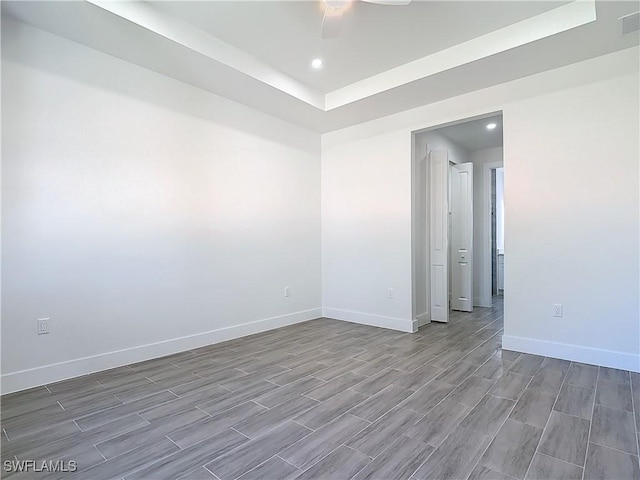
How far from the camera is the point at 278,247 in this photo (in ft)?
14.5

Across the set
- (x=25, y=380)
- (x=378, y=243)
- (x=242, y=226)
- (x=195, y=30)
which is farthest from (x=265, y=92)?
(x=25, y=380)

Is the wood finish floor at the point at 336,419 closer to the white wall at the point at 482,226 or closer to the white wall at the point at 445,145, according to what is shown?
the white wall at the point at 482,226

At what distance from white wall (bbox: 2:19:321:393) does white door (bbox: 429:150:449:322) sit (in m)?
2.26

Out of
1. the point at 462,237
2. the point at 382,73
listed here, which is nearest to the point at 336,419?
the point at 382,73

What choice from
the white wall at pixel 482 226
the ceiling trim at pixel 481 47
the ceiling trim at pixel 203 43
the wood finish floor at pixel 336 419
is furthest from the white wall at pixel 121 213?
the white wall at pixel 482 226

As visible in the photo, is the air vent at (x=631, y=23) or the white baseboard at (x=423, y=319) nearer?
the air vent at (x=631, y=23)

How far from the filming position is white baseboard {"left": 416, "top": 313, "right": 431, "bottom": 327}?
443cm

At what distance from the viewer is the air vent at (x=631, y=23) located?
2412 mm

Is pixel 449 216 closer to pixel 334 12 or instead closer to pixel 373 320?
pixel 373 320

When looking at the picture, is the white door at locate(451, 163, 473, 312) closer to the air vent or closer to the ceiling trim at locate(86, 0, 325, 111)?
the air vent

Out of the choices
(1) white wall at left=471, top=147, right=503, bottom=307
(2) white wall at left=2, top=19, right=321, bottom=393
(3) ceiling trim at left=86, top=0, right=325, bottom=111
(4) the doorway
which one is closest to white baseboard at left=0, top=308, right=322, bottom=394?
(2) white wall at left=2, top=19, right=321, bottom=393

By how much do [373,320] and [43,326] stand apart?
139 inches

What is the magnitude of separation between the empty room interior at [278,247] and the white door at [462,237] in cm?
138

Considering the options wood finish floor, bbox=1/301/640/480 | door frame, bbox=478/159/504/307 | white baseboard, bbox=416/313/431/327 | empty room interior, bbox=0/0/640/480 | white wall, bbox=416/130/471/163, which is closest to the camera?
wood finish floor, bbox=1/301/640/480
